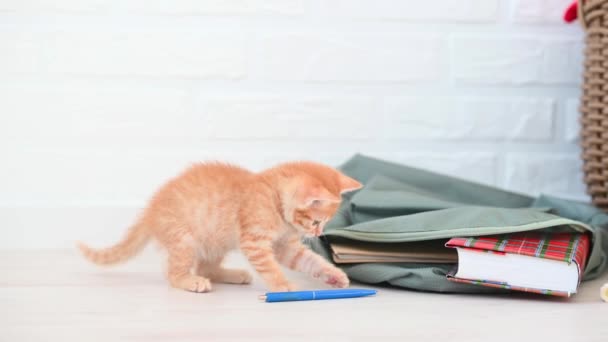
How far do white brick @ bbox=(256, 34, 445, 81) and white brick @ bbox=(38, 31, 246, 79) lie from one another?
3.3 inches

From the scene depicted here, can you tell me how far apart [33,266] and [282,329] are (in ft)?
2.32

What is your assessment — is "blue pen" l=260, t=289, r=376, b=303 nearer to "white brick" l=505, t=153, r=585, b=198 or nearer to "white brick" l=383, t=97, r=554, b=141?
"white brick" l=383, t=97, r=554, b=141

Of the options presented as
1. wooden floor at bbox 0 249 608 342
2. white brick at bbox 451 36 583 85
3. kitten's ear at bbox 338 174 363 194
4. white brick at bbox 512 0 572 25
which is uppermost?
white brick at bbox 512 0 572 25

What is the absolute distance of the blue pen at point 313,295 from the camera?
1.29 m

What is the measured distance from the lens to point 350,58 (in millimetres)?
1883

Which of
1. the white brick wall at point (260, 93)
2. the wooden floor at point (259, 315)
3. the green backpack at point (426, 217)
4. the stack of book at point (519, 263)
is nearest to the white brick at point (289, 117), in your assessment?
the white brick wall at point (260, 93)

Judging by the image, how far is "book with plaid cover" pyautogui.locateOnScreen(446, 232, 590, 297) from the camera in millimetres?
1272

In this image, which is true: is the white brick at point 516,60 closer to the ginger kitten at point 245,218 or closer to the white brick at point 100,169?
the white brick at point 100,169

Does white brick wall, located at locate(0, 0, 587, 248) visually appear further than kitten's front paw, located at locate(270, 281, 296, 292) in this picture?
Yes

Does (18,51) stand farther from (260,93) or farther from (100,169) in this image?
(260,93)

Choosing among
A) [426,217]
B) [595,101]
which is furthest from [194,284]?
[595,101]

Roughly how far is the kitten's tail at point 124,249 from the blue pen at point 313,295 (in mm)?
280

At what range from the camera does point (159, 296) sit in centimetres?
133

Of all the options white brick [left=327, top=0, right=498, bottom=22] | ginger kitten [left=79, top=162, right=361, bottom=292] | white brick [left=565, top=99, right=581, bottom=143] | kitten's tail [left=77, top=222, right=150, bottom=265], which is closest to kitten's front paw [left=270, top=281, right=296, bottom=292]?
ginger kitten [left=79, top=162, right=361, bottom=292]
